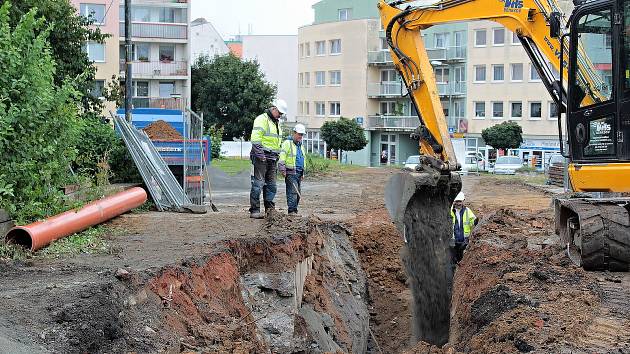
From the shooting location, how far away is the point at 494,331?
304 inches

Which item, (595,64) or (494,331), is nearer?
(494,331)

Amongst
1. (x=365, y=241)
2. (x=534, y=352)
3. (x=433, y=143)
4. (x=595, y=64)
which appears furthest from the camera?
(x=365, y=241)

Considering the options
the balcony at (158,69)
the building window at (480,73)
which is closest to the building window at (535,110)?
the building window at (480,73)

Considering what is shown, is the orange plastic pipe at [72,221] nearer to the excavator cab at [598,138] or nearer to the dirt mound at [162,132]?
the dirt mound at [162,132]

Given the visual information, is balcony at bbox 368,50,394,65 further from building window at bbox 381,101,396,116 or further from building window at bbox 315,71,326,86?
building window at bbox 315,71,326,86

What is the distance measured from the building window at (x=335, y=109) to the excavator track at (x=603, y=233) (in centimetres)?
5770

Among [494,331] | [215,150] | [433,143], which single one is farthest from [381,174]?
[494,331]

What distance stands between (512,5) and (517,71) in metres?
44.8

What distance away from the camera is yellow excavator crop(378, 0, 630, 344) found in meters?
9.88

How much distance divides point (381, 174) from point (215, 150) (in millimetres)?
8656

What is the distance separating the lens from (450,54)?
196ft

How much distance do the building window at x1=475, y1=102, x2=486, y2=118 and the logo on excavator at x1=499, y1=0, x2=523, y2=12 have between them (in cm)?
4604

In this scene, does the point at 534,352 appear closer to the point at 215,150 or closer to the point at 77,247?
the point at 77,247

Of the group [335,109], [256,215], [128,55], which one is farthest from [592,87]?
[335,109]
